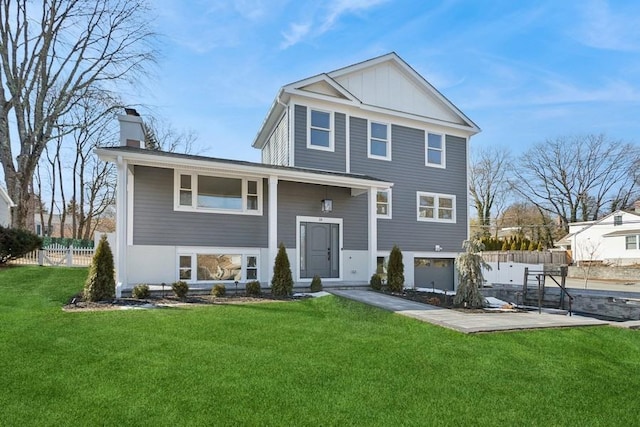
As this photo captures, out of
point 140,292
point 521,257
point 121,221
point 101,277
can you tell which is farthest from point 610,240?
point 101,277

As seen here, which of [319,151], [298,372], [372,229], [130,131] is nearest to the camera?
[298,372]

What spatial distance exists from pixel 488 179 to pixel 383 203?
30.7 metres

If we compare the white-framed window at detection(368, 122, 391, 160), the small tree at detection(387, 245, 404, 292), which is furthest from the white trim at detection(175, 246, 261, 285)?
the white-framed window at detection(368, 122, 391, 160)

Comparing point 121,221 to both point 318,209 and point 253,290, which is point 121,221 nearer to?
point 253,290

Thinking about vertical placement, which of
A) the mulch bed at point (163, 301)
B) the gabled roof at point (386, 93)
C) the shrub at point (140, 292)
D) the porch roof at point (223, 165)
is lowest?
the mulch bed at point (163, 301)

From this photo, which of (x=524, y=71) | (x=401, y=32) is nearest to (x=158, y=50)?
(x=401, y=32)

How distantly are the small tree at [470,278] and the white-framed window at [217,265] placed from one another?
5562 millimetres

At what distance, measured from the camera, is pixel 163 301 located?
8.15 meters

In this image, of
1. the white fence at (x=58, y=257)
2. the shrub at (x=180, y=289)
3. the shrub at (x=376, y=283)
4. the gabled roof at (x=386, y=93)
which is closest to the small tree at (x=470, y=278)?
the shrub at (x=376, y=283)

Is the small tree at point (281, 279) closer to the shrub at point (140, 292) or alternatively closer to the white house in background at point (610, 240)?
the shrub at point (140, 292)

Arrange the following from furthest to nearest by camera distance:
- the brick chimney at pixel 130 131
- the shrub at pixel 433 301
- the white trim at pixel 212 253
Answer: the brick chimney at pixel 130 131
the white trim at pixel 212 253
the shrub at pixel 433 301

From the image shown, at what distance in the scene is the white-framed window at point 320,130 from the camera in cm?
1260

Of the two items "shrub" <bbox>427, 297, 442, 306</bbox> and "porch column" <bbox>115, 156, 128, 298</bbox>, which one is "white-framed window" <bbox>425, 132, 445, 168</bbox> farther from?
"porch column" <bbox>115, 156, 128, 298</bbox>

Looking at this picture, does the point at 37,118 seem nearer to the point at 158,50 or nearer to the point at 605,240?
the point at 158,50
